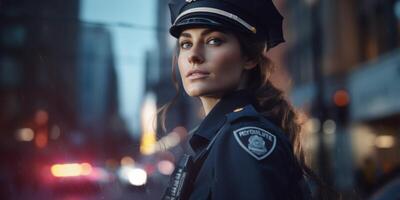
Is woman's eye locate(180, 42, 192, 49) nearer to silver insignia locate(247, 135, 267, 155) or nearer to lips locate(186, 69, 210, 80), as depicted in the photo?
lips locate(186, 69, 210, 80)

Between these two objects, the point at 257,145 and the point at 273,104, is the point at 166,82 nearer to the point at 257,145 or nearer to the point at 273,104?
the point at 273,104

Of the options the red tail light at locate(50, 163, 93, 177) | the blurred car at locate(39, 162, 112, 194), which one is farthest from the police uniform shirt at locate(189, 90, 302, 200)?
the red tail light at locate(50, 163, 93, 177)

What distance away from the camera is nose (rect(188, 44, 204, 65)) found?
1.33 meters

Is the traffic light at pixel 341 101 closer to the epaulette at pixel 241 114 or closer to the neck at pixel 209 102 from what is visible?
the neck at pixel 209 102

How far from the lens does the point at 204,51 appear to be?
134 centimetres

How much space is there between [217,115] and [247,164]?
11.6 inches

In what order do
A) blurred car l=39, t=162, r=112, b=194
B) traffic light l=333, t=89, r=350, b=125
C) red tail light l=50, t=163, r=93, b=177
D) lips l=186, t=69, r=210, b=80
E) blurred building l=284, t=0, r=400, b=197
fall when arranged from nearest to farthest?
lips l=186, t=69, r=210, b=80, blurred car l=39, t=162, r=112, b=194, red tail light l=50, t=163, r=93, b=177, traffic light l=333, t=89, r=350, b=125, blurred building l=284, t=0, r=400, b=197

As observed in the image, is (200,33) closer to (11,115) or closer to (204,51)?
→ (204,51)

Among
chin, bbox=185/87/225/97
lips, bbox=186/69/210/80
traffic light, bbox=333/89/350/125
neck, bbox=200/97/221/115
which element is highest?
traffic light, bbox=333/89/350/125

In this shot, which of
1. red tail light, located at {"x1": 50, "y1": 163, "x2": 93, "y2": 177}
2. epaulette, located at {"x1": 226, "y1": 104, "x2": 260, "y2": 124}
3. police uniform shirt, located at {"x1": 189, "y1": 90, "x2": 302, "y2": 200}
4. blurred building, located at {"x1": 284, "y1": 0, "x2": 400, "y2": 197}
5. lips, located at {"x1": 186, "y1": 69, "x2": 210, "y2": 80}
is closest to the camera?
police uniform shirt, located at {"x1": 189, "y1": 90, "x2": 302, "y2": 200}

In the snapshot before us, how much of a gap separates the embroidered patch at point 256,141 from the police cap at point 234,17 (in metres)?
0.29

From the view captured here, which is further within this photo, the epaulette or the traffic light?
the traffic light

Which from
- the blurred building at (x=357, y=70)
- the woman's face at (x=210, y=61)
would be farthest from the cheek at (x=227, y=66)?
the blurred building at (x=357, y=70)

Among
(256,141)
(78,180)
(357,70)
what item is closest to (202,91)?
(256,141)
